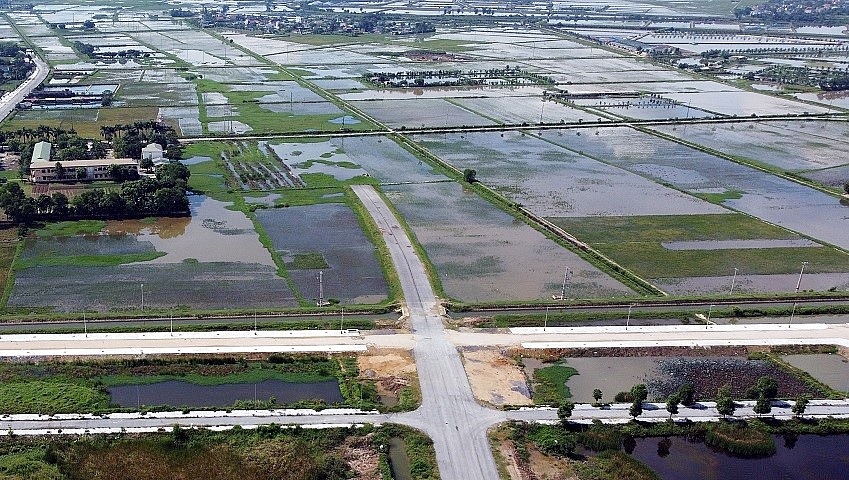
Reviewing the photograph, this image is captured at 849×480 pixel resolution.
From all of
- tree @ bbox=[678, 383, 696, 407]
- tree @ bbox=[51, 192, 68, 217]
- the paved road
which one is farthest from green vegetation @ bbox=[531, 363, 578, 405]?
tree @ bbox=[51, 192, 68, 217]

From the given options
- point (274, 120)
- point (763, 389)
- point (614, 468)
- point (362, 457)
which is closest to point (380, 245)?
point (362, 457)

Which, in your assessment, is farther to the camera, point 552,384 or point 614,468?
point 552,384

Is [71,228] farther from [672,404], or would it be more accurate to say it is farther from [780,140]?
[780,140]

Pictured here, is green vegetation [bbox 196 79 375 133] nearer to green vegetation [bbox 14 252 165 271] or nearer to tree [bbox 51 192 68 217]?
tree [bbox 51 192 68 217]

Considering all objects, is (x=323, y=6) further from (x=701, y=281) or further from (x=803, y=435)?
(x=803, y=435)

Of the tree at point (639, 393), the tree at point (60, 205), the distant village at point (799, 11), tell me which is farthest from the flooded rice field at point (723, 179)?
the distant village at point (799, 11)

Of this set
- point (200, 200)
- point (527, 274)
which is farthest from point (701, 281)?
point (200, 200)
